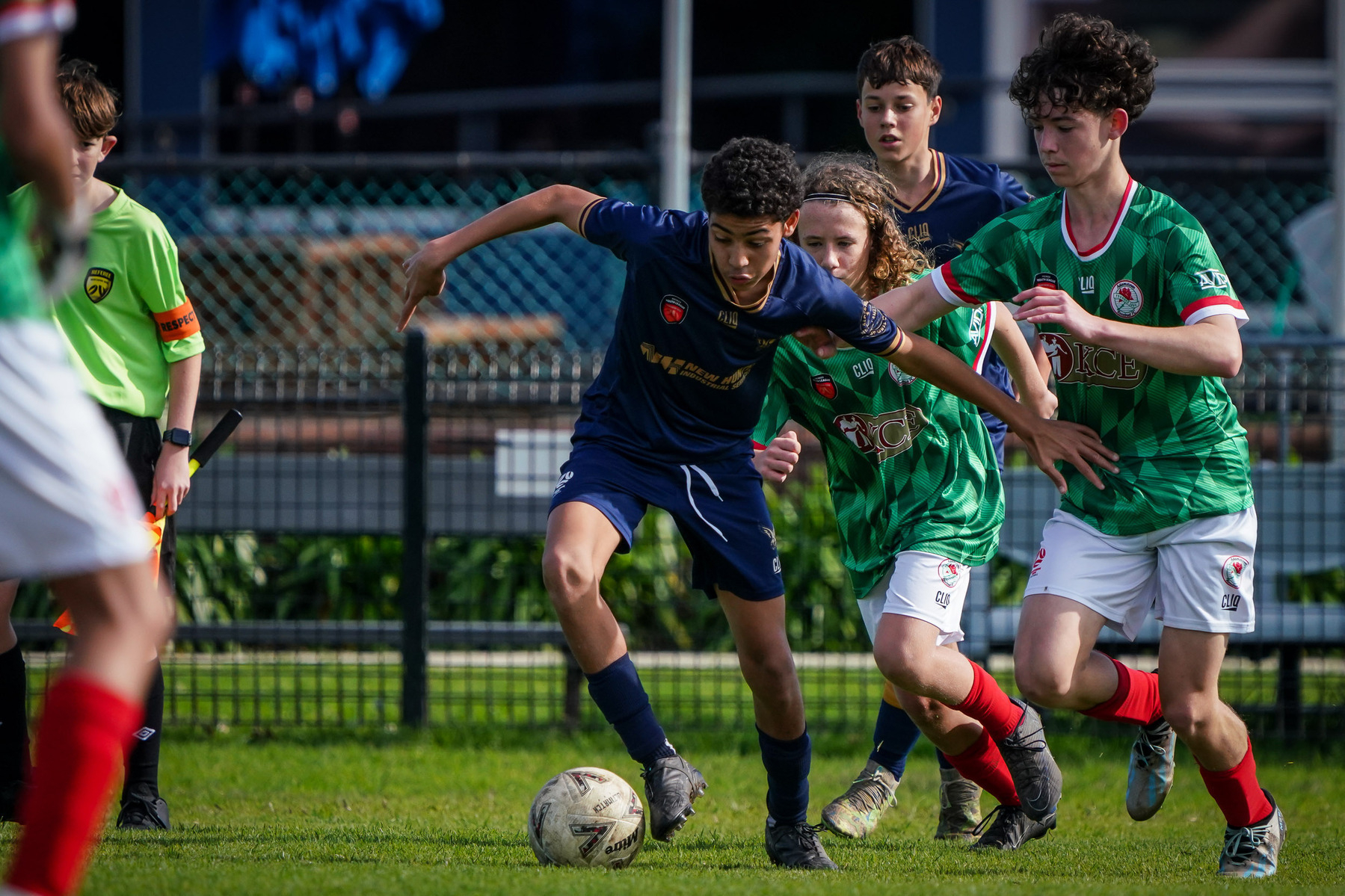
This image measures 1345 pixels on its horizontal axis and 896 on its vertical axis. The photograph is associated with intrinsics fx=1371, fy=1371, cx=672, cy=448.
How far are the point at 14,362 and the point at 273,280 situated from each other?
6877 millimetres

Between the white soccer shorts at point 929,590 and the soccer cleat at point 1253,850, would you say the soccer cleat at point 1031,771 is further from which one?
the soccer cleat at point 1253,850

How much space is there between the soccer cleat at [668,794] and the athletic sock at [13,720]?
221 centimetres

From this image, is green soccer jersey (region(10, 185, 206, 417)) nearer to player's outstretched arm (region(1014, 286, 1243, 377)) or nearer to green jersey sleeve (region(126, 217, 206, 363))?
green jersey sleeve (region(126, 217, 206, 363))

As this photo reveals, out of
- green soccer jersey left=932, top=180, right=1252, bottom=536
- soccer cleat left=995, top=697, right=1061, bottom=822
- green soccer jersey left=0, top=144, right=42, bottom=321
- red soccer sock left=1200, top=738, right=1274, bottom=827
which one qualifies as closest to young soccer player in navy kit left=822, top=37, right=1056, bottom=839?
soccer cleat left=995, top=697, right=1061, bottom=822

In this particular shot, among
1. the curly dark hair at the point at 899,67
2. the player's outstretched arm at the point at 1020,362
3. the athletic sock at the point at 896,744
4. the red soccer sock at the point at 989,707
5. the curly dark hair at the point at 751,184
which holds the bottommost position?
the athletic sock at the point at 896,744

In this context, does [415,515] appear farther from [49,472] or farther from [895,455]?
[49,472]

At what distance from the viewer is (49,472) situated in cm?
239

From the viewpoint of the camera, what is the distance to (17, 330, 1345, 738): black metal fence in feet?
21.9

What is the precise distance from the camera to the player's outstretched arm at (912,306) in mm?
4383

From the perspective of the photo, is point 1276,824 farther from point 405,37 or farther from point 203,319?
point 405,37

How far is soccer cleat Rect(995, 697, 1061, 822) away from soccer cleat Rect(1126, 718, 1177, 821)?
0.27 m

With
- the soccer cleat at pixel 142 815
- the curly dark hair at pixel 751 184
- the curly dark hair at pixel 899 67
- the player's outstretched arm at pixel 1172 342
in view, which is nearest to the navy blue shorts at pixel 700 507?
the curly dark hair at pixel 751 184

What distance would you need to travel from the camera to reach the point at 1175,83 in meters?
12.6

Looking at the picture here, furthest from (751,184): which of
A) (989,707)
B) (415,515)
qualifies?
(415,515)
